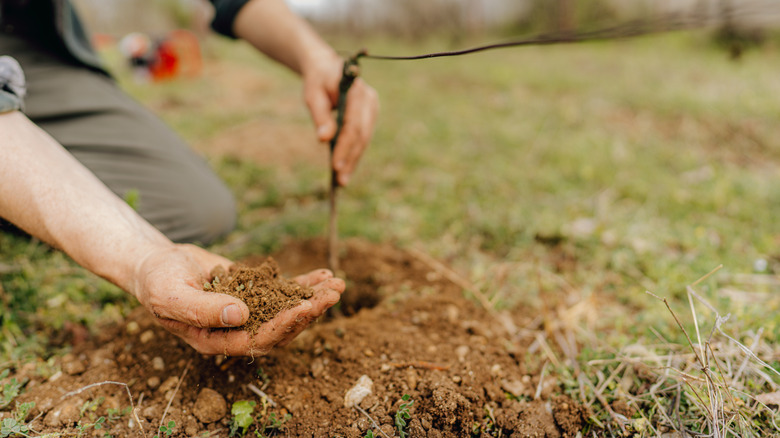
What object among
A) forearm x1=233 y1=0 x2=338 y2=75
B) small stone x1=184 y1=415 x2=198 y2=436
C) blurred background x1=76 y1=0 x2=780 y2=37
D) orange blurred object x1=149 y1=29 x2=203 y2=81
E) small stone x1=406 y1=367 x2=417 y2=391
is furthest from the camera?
blurred background x1=76 y1=0 x2=780 y2=37

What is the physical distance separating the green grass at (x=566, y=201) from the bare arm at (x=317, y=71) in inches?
30.5

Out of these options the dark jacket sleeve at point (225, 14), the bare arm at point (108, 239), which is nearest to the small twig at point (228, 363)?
the bare arm at point (108, 239)

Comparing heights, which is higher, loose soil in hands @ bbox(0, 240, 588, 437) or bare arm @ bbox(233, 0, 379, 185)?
bare arm @ bbox(233, 0, 379, 185)

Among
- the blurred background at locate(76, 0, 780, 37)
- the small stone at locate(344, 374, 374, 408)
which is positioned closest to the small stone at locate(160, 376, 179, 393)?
the small stone at locate(344, 374, 374, 408)

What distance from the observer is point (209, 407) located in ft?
4.39

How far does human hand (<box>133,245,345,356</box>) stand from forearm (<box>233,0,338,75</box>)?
1098 millimetres

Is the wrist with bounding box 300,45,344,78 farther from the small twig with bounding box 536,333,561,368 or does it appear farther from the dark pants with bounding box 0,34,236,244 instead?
the small twig with bounding box 536,333,561,368

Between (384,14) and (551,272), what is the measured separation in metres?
14.2

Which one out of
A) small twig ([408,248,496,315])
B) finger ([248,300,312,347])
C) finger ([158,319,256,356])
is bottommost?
small twig ([408,248,496,315])

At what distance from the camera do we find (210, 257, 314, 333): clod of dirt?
4.05 feet

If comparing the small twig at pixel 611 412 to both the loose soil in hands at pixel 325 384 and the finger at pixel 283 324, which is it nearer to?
the loose soil in hands at pixel 325 384

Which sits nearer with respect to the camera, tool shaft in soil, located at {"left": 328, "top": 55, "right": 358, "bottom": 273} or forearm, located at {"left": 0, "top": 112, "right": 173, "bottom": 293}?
forearm, located at {"left": 0, "top": 112, "right": 173, "bottom": 293}

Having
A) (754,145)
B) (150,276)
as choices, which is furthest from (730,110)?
(150,276)

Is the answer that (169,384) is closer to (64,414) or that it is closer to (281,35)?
(64,414)
